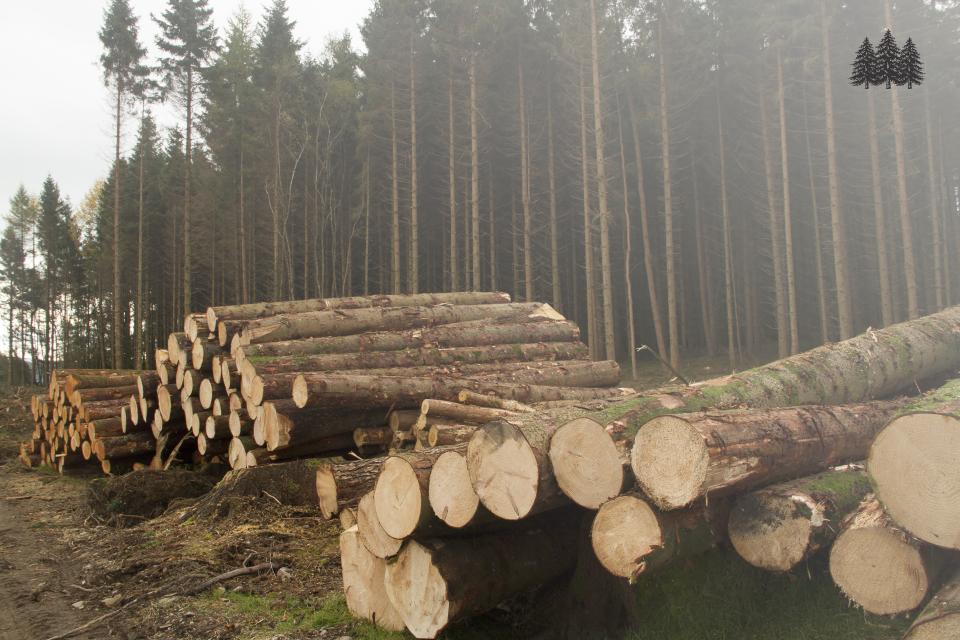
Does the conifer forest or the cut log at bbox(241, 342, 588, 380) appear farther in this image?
the conifer forest

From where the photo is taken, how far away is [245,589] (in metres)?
5.43

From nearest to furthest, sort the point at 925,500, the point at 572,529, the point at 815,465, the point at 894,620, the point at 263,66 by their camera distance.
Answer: the point at 925,500 < the point at 894,620 < the point at 815,465 < the point at 572,529 < the point at 263,66

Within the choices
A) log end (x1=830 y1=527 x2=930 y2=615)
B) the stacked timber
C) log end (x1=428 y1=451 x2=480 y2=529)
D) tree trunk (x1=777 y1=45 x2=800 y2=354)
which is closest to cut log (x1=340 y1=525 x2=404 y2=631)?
the stacked timber

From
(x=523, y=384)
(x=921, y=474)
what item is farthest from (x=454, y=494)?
(x=523, y=384)

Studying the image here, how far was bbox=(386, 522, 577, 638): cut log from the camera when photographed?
13.2 ft

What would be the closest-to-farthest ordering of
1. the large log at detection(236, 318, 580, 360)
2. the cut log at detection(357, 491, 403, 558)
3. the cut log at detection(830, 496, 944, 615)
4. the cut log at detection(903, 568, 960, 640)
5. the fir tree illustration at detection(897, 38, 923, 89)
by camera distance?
the cut log at detection(903, 568, 960, 640), the cut log at detection(830, 496, 944, 615), the cut log at detection(357, 491, 403, 558), the fir tree illustration at detection(897, 38, 923, 89), the large log at detection(236, 318, 580, 360)

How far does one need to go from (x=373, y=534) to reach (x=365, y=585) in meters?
0.47

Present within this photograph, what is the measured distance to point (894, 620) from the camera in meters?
3.71

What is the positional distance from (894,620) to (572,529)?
2.01 meters

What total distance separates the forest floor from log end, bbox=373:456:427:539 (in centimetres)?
82

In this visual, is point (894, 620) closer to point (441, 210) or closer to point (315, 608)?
point (315, 608)

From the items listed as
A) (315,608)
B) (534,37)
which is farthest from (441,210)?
(315,608)

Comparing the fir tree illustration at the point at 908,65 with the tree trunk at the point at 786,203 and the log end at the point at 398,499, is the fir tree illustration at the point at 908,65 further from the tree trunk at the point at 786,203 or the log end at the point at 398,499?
the tree trunk at the point at 786,203

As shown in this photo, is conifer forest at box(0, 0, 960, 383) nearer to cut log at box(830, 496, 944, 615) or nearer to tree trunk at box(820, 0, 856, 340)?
tree trunk at box(820, 0, 856, 340)
